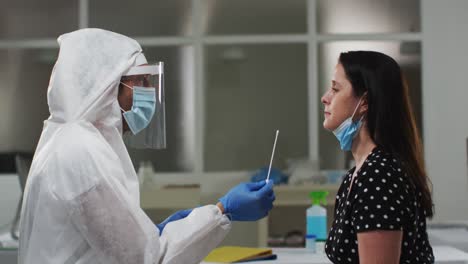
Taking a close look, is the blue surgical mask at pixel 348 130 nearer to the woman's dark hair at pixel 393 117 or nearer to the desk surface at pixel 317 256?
the woman's dark hair at pixel 393 117

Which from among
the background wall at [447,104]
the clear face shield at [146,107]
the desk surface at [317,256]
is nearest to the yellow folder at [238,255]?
the desk surface at [317,256]

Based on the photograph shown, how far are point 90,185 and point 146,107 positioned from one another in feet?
1.18

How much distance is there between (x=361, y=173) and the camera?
1728 mm

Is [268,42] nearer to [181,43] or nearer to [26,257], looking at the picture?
[181,43]

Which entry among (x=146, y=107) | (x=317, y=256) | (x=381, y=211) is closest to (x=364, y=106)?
(x=381, y=211)

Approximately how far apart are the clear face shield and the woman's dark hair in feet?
1.94

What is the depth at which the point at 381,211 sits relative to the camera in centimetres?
163

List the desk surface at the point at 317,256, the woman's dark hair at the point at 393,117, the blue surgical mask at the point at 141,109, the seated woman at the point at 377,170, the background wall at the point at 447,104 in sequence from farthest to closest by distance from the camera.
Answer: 1. the background wall at the point at 447,104
2. the desk surface at the point at 317,256
3. the blue surgical mask at the point at 141,109
4. the woman's dark hair at the point at 393,117
5. the seated woman at the point at 377,170

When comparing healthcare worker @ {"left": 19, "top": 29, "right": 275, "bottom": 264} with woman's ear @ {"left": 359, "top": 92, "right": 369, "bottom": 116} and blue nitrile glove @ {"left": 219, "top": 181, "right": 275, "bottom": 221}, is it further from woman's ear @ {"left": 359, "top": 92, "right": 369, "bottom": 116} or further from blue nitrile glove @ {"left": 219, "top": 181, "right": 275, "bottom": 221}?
woman's ear @ {"left": 359, "top": 92, "right": 369, "bottom": 116}

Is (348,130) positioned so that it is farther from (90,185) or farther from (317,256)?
(317,256)

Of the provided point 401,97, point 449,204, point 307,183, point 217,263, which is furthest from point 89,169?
point 449,204

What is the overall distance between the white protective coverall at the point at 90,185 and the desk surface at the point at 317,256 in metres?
0.82

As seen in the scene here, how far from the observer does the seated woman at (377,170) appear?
1.63 metres

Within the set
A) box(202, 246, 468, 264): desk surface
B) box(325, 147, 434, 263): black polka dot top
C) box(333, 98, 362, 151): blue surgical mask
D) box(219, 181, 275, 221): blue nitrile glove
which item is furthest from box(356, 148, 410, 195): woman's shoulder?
box(202, 246, 468, 264): desk surface
